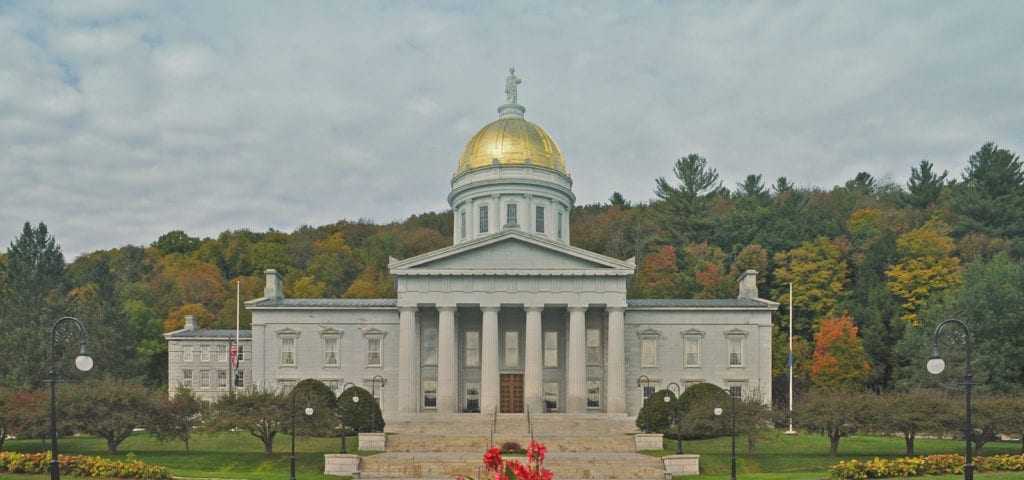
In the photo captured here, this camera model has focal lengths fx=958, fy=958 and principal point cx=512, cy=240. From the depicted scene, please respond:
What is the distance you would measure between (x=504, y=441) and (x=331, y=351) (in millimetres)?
18613

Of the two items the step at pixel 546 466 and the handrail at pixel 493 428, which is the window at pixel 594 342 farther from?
the step at pixel 546 466

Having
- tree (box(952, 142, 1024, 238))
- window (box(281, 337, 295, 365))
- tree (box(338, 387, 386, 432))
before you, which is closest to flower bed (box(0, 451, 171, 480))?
tree (box(338, 387, 386, 432))

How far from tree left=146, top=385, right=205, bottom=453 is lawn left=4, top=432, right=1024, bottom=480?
1.02 metres

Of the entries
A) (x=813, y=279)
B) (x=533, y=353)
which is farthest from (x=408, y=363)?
(x=813, y=279)

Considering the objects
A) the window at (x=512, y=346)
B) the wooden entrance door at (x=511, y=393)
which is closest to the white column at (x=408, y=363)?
the wooden entrance door at (x=511, y=393)

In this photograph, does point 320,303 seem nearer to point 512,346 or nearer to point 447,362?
point 447,362

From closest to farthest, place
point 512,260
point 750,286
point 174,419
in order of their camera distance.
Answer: point 174,419
point 512,260
point 750,286

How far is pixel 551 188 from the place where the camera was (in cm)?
6756

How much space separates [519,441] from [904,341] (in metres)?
31.9

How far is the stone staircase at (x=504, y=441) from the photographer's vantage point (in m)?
39.9

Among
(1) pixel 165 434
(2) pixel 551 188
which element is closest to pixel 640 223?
(2) pixel 551 188

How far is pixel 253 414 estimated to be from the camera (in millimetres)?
44531

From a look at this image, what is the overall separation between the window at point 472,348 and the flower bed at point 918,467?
93.7ft

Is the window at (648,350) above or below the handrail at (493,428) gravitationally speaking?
above
